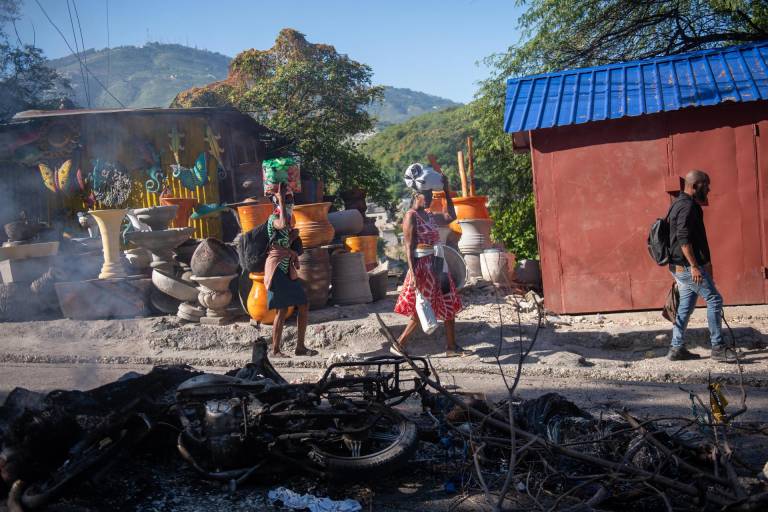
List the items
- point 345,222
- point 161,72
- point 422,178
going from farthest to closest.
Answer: point 161,72, point 345,222, point 422,178

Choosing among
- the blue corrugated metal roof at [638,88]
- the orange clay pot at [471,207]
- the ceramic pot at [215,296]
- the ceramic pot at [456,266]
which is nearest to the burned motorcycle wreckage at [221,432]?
the ceramic pot at [215,296]

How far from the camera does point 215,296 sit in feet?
30.7

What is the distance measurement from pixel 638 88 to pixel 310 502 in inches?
308

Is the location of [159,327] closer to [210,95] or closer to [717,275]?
[717,275]

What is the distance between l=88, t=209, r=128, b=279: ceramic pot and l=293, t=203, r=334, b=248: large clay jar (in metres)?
2.85

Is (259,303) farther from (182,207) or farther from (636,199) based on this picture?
(636,199)

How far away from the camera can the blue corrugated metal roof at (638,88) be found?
351 inches

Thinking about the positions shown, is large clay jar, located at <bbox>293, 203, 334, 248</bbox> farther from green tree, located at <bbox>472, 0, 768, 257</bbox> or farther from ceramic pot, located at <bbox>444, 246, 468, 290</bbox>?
green tree, located at <bbox>472, 0, 768, 257</bbox>

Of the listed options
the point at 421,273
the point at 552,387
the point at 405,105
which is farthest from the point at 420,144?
the point at 405,105

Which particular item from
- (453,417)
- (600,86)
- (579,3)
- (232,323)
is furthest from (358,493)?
(579,3)

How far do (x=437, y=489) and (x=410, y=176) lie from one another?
441cm

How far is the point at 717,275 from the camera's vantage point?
8.91 metres

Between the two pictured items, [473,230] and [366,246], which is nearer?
[366,246]

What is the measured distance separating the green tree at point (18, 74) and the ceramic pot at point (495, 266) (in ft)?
23.5
